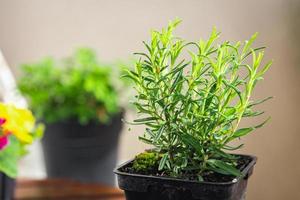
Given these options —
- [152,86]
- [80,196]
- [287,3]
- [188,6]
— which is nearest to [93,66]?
[188,6]

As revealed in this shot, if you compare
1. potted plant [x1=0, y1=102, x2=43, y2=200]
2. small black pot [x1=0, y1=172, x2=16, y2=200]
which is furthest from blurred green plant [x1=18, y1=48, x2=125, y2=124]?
potted plant [x1=0, y1=102, x2=43, y2=200]

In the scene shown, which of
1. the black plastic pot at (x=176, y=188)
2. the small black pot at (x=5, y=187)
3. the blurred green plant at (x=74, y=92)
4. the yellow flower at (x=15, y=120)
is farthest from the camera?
the blurred green plant at (x=74, y=92)

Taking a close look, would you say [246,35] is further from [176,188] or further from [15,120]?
[176,188]

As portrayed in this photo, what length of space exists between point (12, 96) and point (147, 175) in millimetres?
1340

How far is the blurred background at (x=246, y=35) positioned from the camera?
1.57m

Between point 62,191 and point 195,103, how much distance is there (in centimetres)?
92

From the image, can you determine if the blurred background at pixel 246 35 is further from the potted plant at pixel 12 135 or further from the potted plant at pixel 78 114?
the potted plant at pixel 12 135

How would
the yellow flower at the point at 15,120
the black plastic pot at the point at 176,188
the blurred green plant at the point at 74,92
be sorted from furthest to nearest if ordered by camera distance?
the blurred green plant at the point at 74,92 < the yellow flower at the point at 15,120 < the black plastic pot at the point at 176,188

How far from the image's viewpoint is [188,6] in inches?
65.2

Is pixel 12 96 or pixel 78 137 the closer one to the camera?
pixel 78 137

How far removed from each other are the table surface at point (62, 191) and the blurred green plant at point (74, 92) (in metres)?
0.26

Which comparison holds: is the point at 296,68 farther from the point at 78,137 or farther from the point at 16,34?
the point at 16,34

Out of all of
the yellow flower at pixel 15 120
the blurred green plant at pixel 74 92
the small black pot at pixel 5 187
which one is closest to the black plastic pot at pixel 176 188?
the yellow flower at pixel 15 120

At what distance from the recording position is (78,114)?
1548 millimetres
